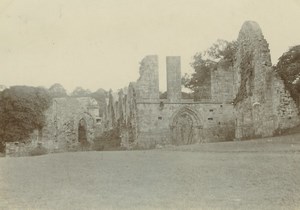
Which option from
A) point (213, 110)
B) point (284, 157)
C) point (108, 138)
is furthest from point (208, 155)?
point (108, 138)

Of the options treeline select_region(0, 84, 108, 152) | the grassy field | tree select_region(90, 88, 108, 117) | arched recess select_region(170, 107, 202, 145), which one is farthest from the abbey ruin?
the grassy field

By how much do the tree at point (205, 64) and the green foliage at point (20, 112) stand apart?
13.5 metres

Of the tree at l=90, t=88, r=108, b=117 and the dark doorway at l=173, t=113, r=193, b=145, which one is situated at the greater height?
the tree at l=90, t=88, r=108, b=117

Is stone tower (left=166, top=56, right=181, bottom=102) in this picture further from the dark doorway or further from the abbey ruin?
the dark doorway

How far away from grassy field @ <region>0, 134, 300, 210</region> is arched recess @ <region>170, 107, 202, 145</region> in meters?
14.2

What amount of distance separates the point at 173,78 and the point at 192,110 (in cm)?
222

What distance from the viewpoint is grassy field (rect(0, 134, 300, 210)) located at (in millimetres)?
7477

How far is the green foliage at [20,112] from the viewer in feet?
113

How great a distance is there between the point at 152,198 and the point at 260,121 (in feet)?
46.8

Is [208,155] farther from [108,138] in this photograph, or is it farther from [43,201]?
[108,138]

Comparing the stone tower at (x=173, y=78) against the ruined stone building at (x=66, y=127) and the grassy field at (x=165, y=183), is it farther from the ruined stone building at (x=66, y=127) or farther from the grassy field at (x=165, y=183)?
the grassy field at (x=165, y=183)

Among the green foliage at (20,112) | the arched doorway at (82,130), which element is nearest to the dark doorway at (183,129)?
the arched doorway at (82,130)

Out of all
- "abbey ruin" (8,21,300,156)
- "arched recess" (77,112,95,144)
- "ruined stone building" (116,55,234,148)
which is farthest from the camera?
"arched recess" (77,112,95,144)

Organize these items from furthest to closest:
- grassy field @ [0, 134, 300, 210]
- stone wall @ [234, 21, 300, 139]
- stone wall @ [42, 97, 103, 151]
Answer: stone wall @ [42, 97, 103, 151], stone wall @ [234, 21, 300, 139], grassy field @ [0, 134, 300, 210]
